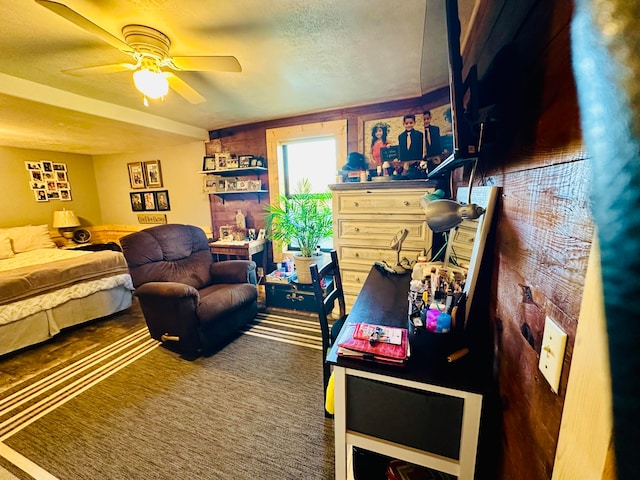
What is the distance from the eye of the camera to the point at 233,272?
9.27 ft

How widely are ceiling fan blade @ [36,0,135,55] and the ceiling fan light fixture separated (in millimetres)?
155

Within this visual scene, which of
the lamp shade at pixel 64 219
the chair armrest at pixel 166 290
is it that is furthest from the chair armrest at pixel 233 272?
the lamp shade at pixel 64 219

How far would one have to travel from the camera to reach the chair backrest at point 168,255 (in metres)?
2.40

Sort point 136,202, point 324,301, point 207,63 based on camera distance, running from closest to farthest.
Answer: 1. point 324,301
2. point 207,63
3. point 136,202

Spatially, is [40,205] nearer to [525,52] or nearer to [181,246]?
[181,246]

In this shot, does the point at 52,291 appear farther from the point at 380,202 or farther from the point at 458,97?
the point at 458,97

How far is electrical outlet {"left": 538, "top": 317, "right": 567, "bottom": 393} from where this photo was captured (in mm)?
516

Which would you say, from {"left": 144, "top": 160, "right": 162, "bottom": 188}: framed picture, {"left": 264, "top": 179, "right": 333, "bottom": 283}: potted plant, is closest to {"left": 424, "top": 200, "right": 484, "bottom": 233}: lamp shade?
{"left": 264, "top": 179, "right": 333, "bottom": 283}: potted plant

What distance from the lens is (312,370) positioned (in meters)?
2.06

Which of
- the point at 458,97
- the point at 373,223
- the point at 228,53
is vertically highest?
the point at 228,53

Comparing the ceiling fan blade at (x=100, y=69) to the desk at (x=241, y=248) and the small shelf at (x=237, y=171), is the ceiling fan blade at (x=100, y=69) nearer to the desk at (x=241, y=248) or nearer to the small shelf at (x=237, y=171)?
the small shelf at (x=237, y=171)

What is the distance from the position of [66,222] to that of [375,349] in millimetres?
6036

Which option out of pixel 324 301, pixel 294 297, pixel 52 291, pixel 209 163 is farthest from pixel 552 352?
pixel 209 163

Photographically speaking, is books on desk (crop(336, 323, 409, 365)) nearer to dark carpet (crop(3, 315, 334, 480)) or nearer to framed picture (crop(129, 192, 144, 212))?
dark carpet (crop(3, 315, 334, 480))
